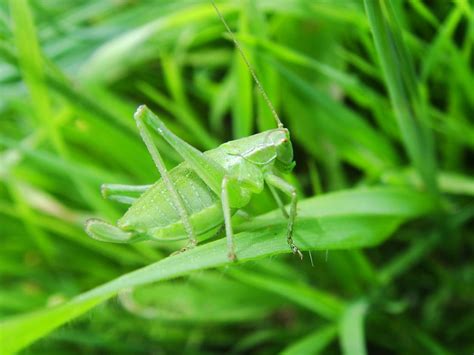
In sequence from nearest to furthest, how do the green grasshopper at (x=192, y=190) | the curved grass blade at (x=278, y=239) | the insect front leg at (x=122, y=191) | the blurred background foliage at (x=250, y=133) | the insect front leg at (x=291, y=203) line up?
the curved grass blade at (x=278, y=239) → the insect front leg at (x=291, y=203) → the green grasshopper at (x=192, y=190) → the insect front leg at (x=122, y=191) → the blurred background foliage at (x=250, y=133)

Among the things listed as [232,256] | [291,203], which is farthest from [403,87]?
[232,256]

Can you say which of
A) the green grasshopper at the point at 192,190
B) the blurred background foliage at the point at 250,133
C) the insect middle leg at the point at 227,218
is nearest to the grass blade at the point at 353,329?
the blurred background foliage at the point at 250,133

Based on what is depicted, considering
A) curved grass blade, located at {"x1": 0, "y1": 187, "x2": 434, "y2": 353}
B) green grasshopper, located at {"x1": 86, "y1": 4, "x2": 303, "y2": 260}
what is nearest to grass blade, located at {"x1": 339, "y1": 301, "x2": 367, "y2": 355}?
curved grass blade, located at {"x1": 0, "y1": 187, "x2": 434, "y2": 353}

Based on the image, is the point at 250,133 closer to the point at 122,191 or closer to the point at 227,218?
the point at 122,191

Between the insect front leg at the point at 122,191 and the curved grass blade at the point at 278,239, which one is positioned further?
the insect front leg at the point at 122,191

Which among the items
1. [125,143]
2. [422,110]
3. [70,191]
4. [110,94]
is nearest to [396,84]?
[422,110]

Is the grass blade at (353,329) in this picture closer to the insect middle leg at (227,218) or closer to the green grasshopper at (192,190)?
the green grasshopper at (192,190)

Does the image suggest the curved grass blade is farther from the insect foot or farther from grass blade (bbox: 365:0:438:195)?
grass blade (bbox: 365:0:438:195)
